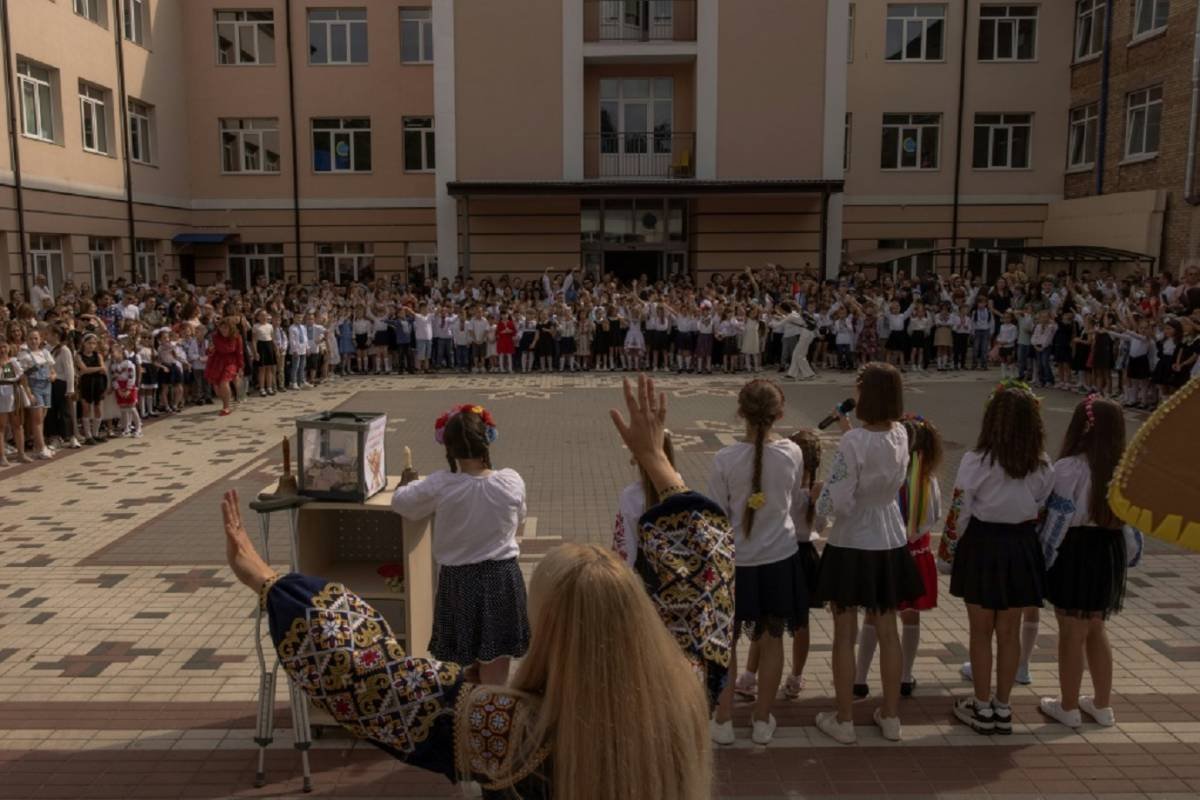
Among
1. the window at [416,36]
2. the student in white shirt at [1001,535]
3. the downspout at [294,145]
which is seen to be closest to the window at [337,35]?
the downspout at [294,145]

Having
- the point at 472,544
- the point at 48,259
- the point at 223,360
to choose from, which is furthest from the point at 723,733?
the point at 48,259

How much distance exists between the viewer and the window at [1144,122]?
80.3ft

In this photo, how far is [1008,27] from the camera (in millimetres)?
29344

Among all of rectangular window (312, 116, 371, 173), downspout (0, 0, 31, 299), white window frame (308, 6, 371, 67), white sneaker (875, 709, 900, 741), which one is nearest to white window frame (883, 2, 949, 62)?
white window frame (308, 6, 371, 67)

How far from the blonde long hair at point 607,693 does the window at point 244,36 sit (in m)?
31.3

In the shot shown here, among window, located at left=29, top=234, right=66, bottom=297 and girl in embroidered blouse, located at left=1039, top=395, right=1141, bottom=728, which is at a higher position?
window, located at left=29, top=234, right=66, bottom=297

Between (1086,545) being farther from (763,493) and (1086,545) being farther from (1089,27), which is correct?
(1089,27)

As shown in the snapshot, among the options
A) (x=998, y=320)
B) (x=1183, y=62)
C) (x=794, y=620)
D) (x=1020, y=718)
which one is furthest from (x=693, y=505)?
(x=1183, y=62)

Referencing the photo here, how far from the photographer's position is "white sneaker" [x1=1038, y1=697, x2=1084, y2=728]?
5180 mm

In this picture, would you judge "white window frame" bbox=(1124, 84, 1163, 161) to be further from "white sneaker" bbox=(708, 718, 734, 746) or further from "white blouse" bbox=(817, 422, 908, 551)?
"white sneaker" bbox=(708, 718, 734, 746)

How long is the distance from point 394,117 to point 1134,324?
21.9 metres

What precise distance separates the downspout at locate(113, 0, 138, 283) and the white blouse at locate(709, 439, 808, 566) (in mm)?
23888

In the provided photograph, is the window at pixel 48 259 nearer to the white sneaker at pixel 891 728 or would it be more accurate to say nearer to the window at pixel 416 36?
the window at pixel 416 36

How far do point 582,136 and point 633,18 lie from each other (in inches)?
149
